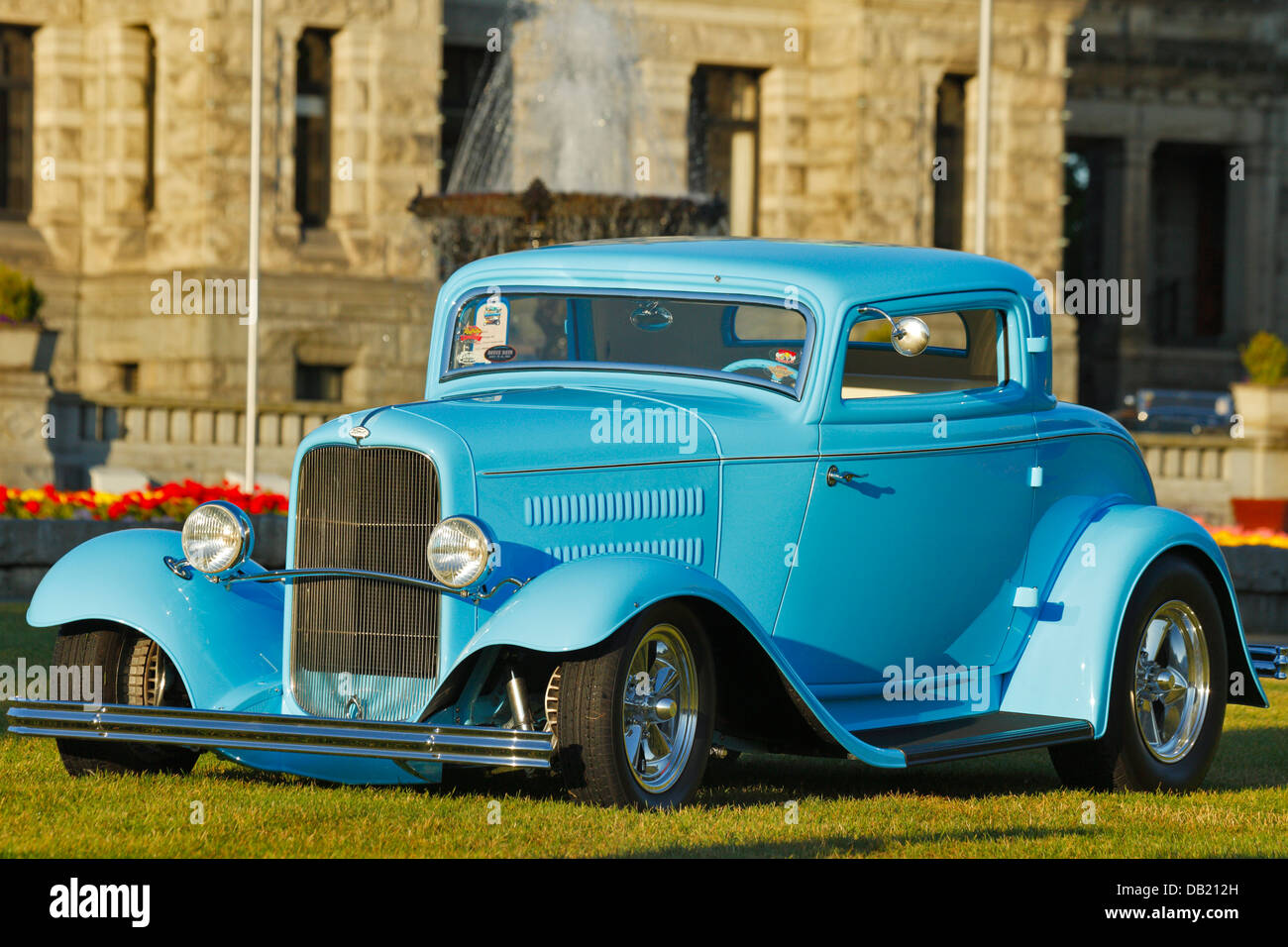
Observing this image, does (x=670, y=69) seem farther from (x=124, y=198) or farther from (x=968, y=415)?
(x=968, y=415)

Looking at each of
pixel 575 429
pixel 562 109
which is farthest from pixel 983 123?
pixel 575 429

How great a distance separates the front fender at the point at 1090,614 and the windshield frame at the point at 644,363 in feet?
4.68

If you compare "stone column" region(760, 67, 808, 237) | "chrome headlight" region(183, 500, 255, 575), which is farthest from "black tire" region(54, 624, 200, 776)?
"stone column" region(760, 67, 808, 237)

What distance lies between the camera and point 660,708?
6.82 meters

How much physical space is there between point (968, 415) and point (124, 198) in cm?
2372

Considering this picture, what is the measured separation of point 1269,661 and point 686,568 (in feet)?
10.4

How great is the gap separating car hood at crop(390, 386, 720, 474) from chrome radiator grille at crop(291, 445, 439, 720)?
230mm

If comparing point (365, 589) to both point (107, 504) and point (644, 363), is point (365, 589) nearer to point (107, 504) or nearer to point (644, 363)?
point (644, 363)

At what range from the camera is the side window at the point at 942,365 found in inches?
333

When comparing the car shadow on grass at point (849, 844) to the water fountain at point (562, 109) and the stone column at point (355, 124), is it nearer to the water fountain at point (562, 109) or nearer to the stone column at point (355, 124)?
the water fountain at point (562, 109)

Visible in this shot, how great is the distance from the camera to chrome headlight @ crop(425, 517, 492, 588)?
6.63 m

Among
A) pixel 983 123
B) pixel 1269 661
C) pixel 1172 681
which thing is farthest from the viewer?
pixel 983 123
